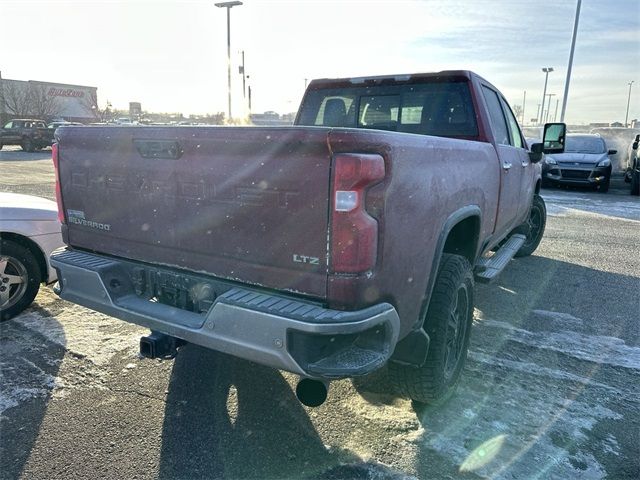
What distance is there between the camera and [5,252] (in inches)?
156

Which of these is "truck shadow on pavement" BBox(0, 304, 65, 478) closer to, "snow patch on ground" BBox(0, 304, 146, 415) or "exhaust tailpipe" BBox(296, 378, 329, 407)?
"snow patch on ground" BBox(0, 304, 146, 415)

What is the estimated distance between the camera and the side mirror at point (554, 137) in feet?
18.7

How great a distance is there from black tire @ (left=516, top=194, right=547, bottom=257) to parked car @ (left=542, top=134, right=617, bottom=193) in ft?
29.9

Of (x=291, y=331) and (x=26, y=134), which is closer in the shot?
(x=291, y=331)

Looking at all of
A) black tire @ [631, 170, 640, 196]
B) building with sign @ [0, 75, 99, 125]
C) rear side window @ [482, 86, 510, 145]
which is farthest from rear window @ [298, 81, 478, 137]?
building with sign @ [0, 75, 99, 125]

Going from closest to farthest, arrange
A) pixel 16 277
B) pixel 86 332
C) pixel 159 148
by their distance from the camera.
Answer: pixel 159 148 < pixel 86 332 < pixel 16 277

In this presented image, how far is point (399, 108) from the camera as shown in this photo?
4332 millimetres

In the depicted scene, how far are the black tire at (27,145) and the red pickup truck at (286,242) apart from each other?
2950 centimetres

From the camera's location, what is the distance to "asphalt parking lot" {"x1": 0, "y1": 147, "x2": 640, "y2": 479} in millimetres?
2494

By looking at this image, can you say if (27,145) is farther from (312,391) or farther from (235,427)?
(312,391)

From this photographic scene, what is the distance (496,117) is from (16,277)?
443 cm

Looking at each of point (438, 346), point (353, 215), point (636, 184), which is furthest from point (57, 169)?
point (636, 184)

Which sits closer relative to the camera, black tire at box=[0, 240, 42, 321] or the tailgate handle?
the tailgate handle

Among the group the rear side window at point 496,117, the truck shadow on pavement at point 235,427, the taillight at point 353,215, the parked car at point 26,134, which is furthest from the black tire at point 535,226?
the parked car at point 26,134
